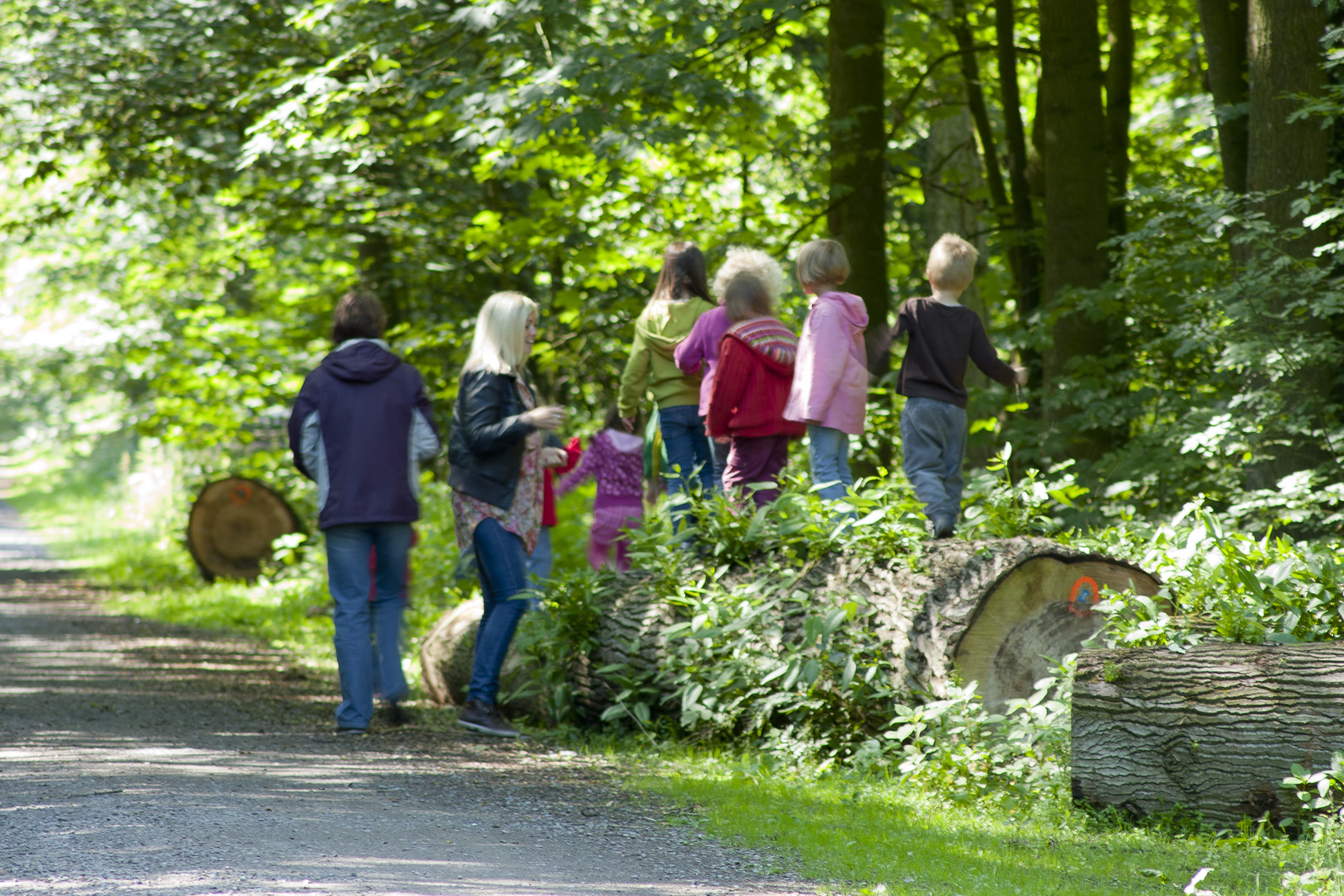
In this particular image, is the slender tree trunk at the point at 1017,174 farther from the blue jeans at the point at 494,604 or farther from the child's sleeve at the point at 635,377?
the blue jeans at the point at 494,604

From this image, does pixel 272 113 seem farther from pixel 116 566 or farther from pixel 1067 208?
pixel 116 566

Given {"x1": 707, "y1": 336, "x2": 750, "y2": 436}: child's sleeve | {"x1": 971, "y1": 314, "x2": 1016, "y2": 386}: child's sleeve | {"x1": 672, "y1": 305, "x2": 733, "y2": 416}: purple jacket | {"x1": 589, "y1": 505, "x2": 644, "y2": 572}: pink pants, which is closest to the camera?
{"x1": 971, "y1": 314, "x2": 1016, "y2": 386}: child's sleeve

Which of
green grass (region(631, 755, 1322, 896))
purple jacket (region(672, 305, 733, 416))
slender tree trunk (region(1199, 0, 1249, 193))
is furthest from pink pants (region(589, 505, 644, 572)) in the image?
slender tree trunk (region(1199, 0, 1249, 193))

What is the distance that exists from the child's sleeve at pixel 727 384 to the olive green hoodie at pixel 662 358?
52 centimetres

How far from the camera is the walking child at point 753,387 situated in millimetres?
6535

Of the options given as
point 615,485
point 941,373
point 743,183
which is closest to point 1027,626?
point 941,373

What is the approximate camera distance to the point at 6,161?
12062 millimetres

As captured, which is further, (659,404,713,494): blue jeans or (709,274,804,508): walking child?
(659,404,713,494): blue jeans

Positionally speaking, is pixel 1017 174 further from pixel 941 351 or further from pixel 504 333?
pixel 504 333

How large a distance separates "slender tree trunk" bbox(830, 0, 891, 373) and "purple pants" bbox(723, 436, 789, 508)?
126 inches

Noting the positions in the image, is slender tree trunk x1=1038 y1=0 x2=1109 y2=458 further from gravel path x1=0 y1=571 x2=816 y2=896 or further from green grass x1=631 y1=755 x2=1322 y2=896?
gravel path x1=0 y1=571 x2=816 y2=896

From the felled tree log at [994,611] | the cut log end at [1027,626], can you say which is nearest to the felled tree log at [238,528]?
the felled tree log at [994,611]

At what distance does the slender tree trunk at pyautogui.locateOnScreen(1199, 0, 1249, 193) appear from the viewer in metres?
7.77

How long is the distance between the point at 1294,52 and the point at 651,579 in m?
4.66
